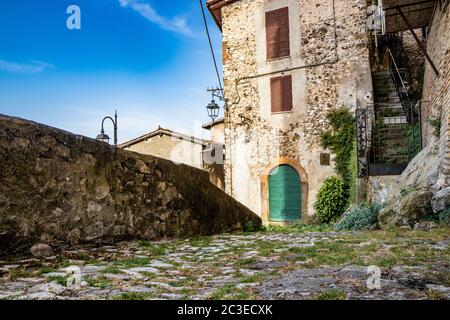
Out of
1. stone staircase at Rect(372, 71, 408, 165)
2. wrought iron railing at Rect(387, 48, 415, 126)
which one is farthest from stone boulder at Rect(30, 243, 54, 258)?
wrought iron railing at Rect(387, 48, 415, 126)

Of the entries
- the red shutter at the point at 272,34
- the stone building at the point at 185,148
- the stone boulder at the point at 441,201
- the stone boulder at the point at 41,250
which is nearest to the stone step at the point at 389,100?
the red shutter at the point at 272,34

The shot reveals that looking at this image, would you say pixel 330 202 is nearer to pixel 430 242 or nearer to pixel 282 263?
pixel 430 242

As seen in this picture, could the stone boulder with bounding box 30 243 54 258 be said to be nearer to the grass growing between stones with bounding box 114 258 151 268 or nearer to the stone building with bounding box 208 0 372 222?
the grass growing between stones with bounding box 114 258 151 268

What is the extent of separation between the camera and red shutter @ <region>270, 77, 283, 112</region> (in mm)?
13000

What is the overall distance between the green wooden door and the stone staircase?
2.82m

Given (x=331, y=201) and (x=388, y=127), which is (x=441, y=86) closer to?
(x=388, y=127)

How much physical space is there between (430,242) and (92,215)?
12.3 feet

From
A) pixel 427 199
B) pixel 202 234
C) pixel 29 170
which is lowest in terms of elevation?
pixel 202 234

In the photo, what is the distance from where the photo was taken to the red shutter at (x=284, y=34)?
516 inches

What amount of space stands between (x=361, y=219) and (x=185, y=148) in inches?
506

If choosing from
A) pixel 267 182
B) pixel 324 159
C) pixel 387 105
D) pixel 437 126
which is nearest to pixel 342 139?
pixel 324 159

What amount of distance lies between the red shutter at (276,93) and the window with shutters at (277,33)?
90 centimetres
